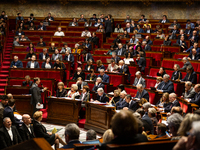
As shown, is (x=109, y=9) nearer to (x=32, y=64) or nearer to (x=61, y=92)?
(x=32, y=64)

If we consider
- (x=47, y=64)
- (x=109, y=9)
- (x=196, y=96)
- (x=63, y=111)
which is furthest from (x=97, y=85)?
(x=109, y=9)

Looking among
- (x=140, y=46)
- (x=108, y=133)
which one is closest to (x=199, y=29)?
(x=140, y=46)

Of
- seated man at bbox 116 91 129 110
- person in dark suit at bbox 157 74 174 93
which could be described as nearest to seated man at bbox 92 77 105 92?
seated man at bbox 116 91 129 110

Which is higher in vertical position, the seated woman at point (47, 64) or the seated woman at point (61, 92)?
the seated woman at point (47, 64)

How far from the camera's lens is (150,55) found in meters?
9.57

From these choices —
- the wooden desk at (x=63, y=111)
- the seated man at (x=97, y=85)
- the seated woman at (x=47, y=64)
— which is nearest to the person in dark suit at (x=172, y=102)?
the wooden desk at (x=63, y=111)

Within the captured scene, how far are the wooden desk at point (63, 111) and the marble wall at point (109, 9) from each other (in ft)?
30.2

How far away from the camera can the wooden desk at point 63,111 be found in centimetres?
643

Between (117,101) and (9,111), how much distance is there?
240 centimetres

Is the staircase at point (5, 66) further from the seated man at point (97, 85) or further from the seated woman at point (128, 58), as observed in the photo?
the seated woman at point (128, 58)

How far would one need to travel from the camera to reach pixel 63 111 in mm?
6570

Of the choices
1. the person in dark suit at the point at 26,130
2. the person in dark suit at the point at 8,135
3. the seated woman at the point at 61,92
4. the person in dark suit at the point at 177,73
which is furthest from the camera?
the person in dark suit at the point at 177,73

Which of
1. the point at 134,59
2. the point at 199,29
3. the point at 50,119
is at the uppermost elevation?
the point at 199,29

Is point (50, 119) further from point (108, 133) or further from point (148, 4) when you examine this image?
point (148, 4)
